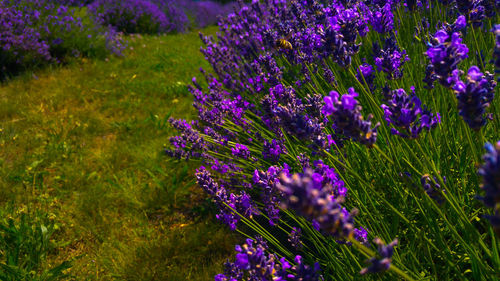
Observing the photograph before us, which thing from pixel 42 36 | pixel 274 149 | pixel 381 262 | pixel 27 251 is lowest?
pixel 42 36

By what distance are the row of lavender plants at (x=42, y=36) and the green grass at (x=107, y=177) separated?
13.3 inches

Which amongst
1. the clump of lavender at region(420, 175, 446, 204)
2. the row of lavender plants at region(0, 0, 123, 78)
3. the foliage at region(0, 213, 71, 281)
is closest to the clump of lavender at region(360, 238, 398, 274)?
the clump of lavender at region(420, 175, 446, 204)

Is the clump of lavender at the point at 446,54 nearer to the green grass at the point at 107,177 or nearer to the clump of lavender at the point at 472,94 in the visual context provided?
the clump of lavender at the point at 472,94

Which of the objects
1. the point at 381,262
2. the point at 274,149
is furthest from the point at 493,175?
A: the point at 274,149

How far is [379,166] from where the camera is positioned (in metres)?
1.76

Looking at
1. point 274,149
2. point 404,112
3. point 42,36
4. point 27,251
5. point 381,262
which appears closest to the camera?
point 381,262

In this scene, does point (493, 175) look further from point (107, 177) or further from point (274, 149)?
point (107, 177)

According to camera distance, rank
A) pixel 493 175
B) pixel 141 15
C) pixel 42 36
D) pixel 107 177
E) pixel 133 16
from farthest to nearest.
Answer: pixel 141 15 < pixel 133 16 < pixel 42 36 < pixel 107 177 < pixel 493 175

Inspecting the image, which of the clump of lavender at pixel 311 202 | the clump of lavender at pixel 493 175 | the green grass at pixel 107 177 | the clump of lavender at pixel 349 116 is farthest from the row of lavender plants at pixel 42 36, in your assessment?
the clump of lavender at pixel 493 175

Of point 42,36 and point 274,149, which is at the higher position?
point 274,149

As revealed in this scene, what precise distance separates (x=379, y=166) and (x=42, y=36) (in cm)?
568

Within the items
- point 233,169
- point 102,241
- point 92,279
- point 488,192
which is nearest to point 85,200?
point 102,241

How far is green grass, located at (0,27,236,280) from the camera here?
2.15 meters

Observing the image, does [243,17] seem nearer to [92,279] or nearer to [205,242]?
[205,242]
